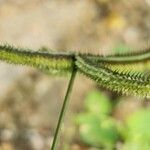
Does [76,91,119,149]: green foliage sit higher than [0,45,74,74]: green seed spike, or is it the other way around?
[76,91,119,149]: green foliage

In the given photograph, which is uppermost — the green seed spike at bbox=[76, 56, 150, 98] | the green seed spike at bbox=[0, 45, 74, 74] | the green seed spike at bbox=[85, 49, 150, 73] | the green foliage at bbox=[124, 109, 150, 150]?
the green foliage at bbox=[124, 109, 150, 150]

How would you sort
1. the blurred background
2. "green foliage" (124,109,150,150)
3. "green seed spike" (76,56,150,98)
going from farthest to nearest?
the blurred background → "green foliage" (124,109,150,150) → "green seed spike" (76,56,150,98)

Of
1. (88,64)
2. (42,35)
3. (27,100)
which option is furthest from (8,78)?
(88,64)

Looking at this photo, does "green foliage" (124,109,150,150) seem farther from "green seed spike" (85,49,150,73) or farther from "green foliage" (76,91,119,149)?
"green seed spike" (85,49,150,73)

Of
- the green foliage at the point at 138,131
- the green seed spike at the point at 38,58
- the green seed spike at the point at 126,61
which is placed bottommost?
→ the green seed spike at the point at 38,58

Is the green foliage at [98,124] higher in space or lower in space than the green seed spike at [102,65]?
higher

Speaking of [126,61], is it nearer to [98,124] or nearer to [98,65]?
[98,65]

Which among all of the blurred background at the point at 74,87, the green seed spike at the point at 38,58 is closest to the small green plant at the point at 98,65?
the green seed spike at the point at 38,58

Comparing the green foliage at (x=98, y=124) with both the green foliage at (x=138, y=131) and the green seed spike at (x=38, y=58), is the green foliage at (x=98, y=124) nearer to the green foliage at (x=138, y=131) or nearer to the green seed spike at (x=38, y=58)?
the green foliage at (x=138, y=131)

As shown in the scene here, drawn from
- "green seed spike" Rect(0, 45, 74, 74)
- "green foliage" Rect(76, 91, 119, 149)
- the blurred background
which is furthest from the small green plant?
"green foliage" Rect(76, 91, 119, 149)
